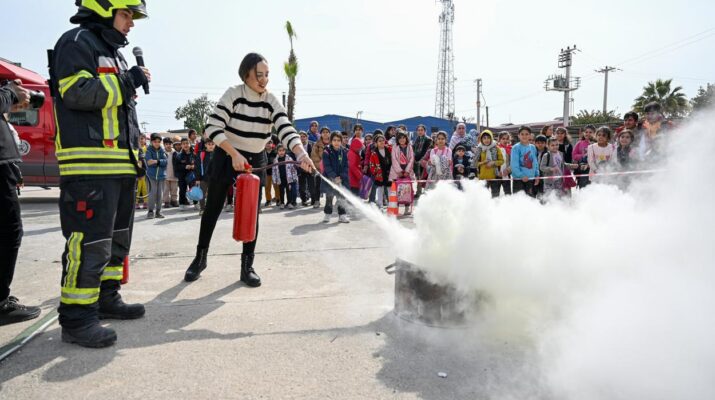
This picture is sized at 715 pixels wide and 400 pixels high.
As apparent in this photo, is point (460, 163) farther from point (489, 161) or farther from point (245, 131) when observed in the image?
point (245, 131)

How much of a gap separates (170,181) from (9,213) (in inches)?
336

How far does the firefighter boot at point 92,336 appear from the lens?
9.02 ft

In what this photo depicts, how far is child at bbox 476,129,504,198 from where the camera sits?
Answer: 9102 mm

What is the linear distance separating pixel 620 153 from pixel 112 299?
8.03 metres

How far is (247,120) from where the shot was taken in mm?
4023

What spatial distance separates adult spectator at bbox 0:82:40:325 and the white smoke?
9.07ft

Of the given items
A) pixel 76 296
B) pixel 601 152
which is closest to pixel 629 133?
pixel 601 152

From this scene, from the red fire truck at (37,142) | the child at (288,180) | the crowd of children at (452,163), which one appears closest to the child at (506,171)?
the crowd of children at (452,163)

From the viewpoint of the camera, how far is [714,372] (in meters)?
2.18

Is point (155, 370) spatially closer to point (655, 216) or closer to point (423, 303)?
point (423, 303)

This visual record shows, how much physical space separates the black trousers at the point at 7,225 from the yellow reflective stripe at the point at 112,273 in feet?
2.00

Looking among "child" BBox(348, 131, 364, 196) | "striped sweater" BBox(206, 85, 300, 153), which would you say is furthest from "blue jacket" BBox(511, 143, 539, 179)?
"striped sweater" BBox(206, 85, 300, 153)

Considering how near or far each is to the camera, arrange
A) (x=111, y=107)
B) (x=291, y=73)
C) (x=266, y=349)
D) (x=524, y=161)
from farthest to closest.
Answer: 1. (x=291, y=73)
2. (x=524, y=161)
3. (x=111, y=107)
4. (x=266, y=349)

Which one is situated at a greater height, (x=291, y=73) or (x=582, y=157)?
(x=291, y=73)
